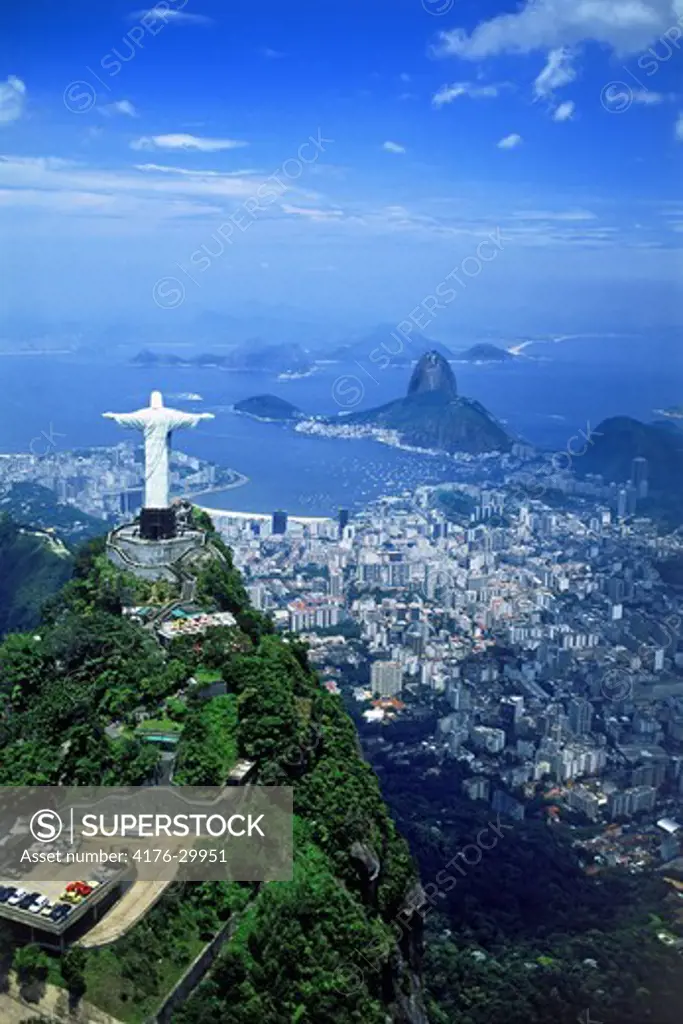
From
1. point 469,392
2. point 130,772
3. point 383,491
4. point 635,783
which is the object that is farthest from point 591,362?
point 130,772

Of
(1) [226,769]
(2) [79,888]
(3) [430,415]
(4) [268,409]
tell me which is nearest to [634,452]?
(3) [430,415]

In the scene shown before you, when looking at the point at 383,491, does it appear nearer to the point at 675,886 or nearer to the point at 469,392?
the point at 469,392

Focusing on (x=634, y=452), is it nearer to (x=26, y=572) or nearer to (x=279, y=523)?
(x=279, y=523)

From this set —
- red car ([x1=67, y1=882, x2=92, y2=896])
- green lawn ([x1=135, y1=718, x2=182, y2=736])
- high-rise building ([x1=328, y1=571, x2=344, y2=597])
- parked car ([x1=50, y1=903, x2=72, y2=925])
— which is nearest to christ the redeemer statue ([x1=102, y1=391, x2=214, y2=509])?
green lawn ([x1=135, y1=718, x2=182, y2=736])

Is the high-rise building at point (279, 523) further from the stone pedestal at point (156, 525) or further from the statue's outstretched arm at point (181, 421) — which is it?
the stone pedestal at point (156, 525)

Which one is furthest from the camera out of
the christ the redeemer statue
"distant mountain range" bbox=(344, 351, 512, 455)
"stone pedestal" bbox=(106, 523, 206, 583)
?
"distant mountain range" bbox=(344, 351, 512, 455)

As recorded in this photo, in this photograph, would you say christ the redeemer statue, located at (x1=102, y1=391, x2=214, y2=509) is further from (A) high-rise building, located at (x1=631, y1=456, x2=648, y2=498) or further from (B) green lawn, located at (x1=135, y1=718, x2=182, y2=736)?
(A) high-rise building, located at (x1=631, y1=456, x2=648, y2=498)

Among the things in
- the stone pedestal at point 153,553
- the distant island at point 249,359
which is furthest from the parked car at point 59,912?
the distant island at point 249,359
